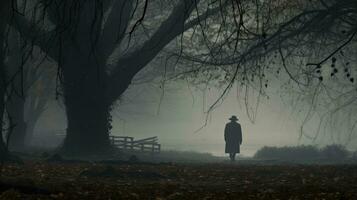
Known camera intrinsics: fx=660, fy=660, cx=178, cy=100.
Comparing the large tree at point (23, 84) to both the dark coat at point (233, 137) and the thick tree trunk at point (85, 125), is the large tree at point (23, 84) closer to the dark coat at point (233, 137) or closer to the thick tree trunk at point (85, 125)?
the thick tree trunk at point (85, 125)

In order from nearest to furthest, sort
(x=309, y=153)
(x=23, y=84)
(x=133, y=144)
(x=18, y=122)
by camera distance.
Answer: (x=309, y=153) → (x=18, y=122) → (x=23, y=84) → (x=133, y=144)

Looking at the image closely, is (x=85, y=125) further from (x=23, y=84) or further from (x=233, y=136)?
(x=23, y=84)

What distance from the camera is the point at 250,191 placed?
10008 mm

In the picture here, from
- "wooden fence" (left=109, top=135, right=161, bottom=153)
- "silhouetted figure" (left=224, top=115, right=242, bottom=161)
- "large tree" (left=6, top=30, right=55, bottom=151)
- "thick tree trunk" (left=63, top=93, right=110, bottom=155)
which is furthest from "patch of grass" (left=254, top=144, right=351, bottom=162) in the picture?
"large tree" (left=6, top=30, right=55, bottom=151)

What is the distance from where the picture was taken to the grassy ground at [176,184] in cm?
907

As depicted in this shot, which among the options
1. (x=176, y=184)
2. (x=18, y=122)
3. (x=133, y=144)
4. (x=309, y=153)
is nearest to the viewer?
(x=176, y=184)

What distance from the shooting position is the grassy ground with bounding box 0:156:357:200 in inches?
357

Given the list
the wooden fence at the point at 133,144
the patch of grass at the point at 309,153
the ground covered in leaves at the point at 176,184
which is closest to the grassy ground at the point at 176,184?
the ground covered in leaves at the point at 176,184

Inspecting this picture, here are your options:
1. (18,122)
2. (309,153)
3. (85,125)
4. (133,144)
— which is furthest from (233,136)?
(18,122)

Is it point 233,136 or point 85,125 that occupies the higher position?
point 233,136

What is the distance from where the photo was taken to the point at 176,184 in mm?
11203

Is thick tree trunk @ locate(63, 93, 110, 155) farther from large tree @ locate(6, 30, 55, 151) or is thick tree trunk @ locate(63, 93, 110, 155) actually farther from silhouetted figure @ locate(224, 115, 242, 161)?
silhouetted figure @ locate(224, 115, 242, 161)

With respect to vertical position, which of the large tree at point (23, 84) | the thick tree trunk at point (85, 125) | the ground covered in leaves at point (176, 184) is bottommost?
the ground covered in leaves at point (176, 184)

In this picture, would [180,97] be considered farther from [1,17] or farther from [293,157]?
[1,17]
